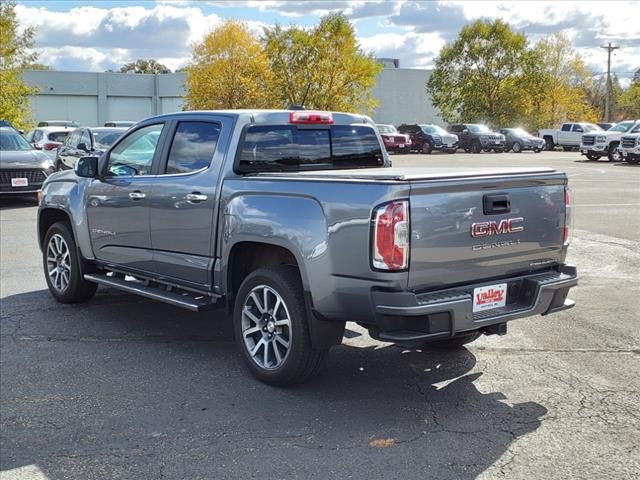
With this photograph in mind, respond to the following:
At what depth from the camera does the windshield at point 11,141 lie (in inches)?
653

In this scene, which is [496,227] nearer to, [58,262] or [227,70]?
[58,262]

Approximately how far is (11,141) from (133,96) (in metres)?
54.1

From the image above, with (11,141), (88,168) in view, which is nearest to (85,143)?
(11,141)

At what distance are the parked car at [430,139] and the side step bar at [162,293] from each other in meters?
38.0

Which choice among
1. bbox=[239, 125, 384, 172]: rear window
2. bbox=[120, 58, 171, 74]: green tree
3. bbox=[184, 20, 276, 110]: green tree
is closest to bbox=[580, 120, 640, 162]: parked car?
bbox=[184, 20, 276, 110]: green tree

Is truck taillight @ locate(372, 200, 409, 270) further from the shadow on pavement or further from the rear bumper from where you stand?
the shadow on pavement

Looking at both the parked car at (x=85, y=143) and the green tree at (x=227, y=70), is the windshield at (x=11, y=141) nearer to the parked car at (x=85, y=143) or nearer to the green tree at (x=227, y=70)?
the parked car at (x=85, y=143)

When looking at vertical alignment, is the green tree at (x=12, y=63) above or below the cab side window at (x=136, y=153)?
above

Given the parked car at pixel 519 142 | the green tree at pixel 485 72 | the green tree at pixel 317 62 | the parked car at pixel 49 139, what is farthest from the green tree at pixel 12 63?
the green tree at pixel 485 72

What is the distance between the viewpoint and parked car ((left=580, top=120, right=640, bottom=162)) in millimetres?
34656

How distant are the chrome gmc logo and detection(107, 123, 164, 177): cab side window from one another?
3001 millimetres

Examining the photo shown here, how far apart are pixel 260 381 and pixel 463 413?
4.68 feet

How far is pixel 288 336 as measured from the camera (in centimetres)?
504

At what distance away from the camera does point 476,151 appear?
4459 centimetres
